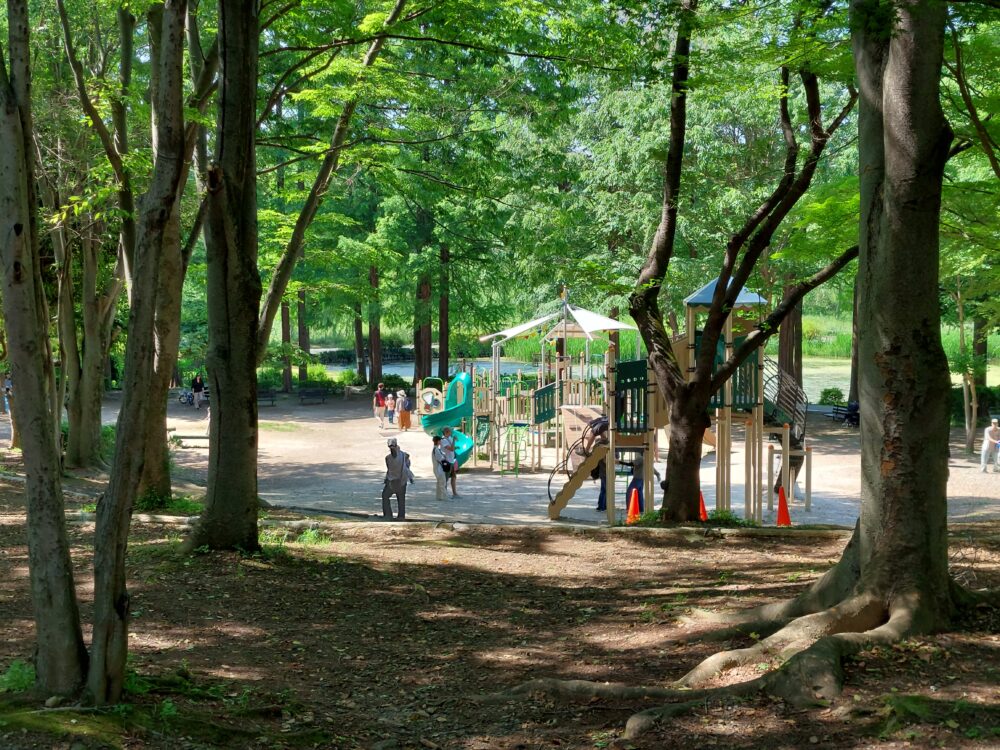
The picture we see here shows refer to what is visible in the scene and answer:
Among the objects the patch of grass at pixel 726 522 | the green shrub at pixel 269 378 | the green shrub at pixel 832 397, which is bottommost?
the patch of grass at pixel 726 522

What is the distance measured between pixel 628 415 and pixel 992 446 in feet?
42.4

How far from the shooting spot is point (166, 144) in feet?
17.0

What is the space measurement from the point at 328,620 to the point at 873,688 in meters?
4.36

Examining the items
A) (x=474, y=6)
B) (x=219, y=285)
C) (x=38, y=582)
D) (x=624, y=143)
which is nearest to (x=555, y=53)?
(x=474, y=6)

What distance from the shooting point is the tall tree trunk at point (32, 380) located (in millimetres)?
4699

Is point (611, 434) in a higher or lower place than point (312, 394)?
lower

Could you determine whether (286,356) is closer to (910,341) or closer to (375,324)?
(375,324)

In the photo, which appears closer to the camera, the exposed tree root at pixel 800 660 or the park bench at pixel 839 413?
the exposed tree root at pixel 800 660

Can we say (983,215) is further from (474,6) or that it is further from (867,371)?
(867,371)

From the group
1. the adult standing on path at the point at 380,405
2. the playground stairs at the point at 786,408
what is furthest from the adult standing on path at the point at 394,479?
the adult standing on path at the point at 380,405

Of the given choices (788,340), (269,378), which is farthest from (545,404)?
(269,378)

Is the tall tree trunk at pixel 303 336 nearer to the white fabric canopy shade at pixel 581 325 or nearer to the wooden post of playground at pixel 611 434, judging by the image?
the white fabric canopy shade at pixel 581 325

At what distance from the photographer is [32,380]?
4.71 meters

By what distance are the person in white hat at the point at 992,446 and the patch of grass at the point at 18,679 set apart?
Answer: 23.1m
